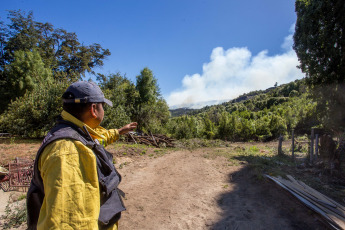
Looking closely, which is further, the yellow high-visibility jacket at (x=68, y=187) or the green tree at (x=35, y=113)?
the green tree at (x=35, y=113)

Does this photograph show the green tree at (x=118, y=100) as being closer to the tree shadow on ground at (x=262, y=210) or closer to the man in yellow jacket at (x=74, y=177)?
the tree shadow on ground at (x=262, y=210)

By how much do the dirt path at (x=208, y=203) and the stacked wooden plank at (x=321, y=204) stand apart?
0.20 metres

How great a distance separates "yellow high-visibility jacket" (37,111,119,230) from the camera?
90 cm

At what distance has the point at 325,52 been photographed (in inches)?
328

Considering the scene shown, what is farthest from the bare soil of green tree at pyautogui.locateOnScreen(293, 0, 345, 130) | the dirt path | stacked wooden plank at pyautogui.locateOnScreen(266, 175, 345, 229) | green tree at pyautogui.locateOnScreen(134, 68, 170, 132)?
green tree at pyautogui.locateOnScreen(134, 68, 170, 132)

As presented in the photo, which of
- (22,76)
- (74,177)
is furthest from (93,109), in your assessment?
(22,76)

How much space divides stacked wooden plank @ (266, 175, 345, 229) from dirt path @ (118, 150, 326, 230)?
20 cm

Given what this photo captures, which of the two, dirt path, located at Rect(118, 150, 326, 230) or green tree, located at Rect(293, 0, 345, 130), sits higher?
green tree, located at Rect(293, 0, 345, 130)

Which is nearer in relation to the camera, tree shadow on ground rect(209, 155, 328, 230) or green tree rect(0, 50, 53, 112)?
tree shadow on ground rect(209, 155, 328, 230)

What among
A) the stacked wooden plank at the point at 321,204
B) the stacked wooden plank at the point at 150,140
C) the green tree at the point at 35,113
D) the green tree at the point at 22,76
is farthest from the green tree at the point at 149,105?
the stacked wooden plank at the point at 321,204

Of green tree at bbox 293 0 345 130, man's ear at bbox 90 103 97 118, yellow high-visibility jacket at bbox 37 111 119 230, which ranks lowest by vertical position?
yellow high-visibility jacket at bbox 37 111 119 230

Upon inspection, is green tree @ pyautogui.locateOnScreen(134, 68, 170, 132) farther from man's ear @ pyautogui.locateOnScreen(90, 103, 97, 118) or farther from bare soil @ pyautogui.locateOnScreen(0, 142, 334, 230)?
man's ear @ pyautogui.locateOnScreen(90, 103, 97, 118)

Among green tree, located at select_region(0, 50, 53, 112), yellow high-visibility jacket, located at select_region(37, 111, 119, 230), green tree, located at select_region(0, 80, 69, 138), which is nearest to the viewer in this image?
yellow high-visibility jacket, located at select_region(37, 111, 119, 230)

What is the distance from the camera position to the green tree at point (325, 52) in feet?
26.2
